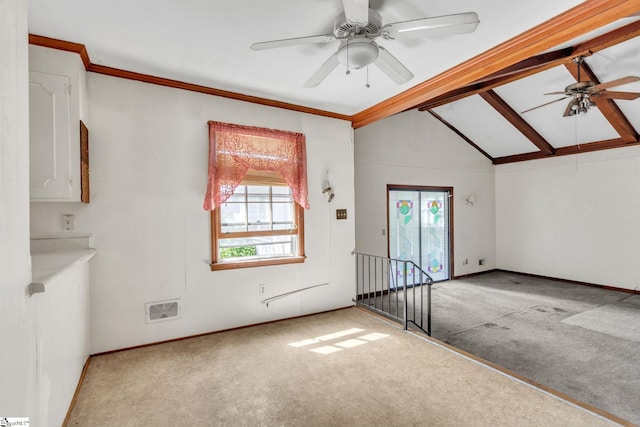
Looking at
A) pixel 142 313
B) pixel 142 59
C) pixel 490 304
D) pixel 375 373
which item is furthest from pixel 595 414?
pixel 142 59

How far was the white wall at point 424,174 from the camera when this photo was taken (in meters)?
5.29

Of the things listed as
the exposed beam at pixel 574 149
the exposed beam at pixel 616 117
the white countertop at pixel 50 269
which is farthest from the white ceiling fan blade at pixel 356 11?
the exposed beam at pixel 574 149

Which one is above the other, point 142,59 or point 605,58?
point 605,58

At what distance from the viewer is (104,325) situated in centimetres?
288

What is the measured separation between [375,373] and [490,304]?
311cm

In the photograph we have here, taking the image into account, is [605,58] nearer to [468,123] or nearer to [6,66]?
[468,123]

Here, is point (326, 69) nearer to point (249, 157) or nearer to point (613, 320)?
point (249, 157)

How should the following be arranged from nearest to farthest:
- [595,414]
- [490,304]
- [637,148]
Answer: [595,414] → [490,304] → [637,148]

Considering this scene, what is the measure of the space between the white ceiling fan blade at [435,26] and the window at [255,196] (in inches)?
80.5

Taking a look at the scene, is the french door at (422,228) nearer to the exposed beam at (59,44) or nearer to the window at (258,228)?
the window at (258,228)

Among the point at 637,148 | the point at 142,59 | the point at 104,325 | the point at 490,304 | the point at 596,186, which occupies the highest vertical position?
the point at 142,59

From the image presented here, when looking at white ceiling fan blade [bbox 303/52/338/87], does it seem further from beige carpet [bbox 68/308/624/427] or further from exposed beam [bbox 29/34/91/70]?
beige carpet [bbox 68/308/624/427]

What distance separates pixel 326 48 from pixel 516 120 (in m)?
4.59

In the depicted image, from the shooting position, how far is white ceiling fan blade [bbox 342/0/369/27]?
1685 mm
